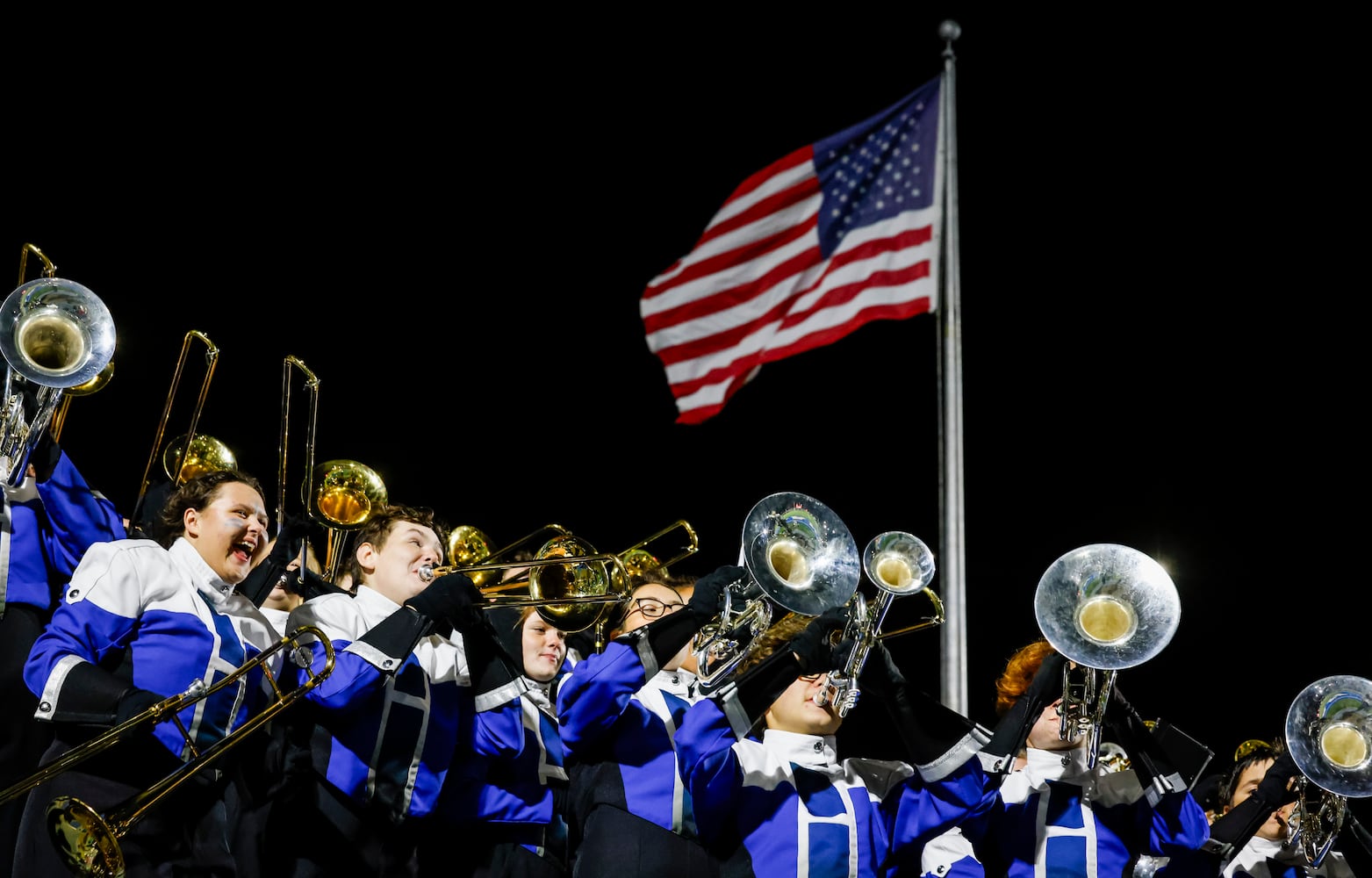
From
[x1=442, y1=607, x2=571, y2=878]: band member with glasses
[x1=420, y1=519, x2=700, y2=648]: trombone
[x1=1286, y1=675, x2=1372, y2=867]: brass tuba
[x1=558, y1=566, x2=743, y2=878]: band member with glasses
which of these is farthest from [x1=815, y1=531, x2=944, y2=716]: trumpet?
[x1=1286, y1=675, x2=1372, y2=867]: brass tuba

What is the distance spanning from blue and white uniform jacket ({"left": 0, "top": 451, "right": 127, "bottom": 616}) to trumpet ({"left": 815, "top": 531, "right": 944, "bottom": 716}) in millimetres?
2309

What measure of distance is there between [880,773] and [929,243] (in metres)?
3.72

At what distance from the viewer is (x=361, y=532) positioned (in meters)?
4.66

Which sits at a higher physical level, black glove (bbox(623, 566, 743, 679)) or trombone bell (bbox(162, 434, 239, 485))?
trombone bell (bbox(162, 434, 239, 485))

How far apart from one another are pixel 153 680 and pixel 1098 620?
304 centimetres

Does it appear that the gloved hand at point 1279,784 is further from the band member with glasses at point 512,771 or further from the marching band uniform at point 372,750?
the marching band uniform at point 372,750

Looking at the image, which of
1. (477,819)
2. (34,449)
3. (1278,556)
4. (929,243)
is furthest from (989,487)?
(34,449)

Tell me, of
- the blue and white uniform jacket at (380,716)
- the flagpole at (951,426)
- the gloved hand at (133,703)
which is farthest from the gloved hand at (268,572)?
the flagpole at (951,426)

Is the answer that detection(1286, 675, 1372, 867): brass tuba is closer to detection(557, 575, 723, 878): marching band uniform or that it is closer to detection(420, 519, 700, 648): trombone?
detection(557, 575, 723, 878): marching band uniform

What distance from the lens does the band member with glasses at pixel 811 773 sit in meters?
4.21

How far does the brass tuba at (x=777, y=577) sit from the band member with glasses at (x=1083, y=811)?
2.75 ft

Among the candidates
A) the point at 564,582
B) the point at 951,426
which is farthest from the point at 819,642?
the point at 951,426

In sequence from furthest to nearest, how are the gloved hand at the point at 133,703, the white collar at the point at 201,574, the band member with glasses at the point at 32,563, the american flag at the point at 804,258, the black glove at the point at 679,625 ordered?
the american flag at the point at 804,258
the black glove at the point at 679,625
the white collar at the point at 201,574
the band member with glasses at the point at 32,563
the gloved hand at the point at 133,703

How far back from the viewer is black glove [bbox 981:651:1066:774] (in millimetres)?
4402
